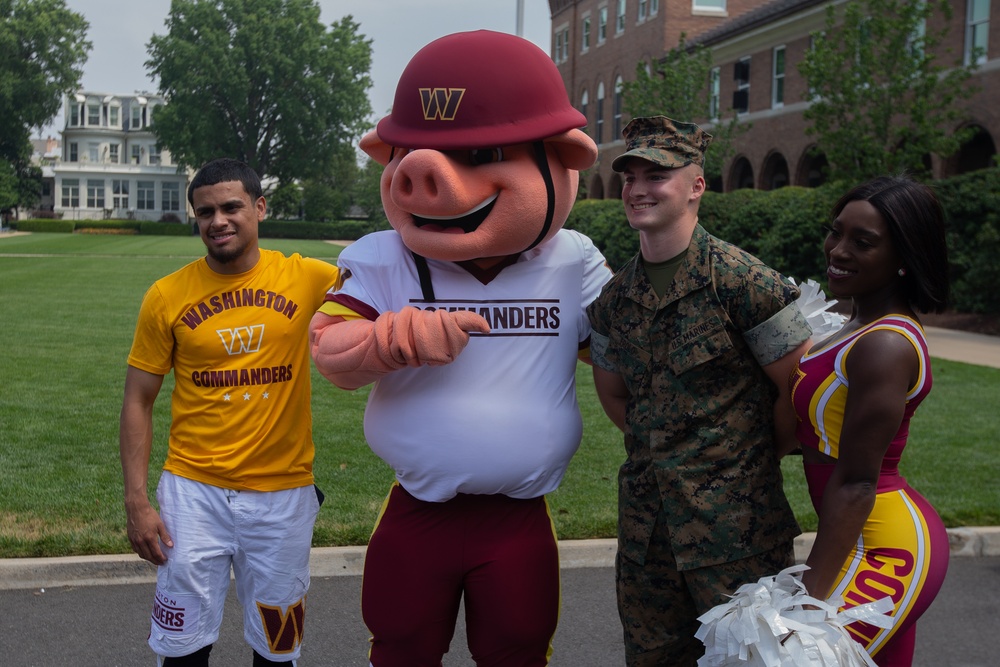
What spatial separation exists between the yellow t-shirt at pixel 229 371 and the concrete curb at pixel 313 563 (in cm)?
186

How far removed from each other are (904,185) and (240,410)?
2.29m

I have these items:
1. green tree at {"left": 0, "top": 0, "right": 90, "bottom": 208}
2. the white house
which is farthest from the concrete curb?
the white house

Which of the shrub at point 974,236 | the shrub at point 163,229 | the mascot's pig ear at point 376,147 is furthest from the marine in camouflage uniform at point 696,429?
the shrub at point 163,229

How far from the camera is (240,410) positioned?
3553 mm

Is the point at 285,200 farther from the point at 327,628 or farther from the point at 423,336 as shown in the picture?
the point at 423,336

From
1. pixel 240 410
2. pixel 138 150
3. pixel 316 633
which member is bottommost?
pixel 316 633

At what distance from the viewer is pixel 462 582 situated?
326cm

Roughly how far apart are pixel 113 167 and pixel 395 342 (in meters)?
90.8

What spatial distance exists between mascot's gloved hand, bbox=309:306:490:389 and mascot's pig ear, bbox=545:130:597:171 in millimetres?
686

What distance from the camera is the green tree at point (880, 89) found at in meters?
16.9

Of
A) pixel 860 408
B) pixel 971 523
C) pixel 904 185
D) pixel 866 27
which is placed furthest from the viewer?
pixel 866 27

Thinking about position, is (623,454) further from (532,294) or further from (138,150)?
(138,150)

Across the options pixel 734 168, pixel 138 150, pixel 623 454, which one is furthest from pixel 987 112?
pixel 138 150

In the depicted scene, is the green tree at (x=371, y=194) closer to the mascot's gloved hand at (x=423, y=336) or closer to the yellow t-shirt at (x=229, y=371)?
the yellow t-shirt at (x=229, y=371)
